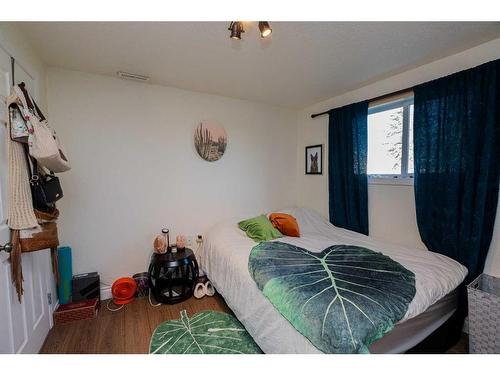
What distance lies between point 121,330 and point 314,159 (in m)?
2.82

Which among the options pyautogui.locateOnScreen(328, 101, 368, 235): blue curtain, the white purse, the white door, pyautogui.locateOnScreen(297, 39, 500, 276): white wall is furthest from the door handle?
pyautogui.locateOnScreen(297, 39, 500, 276): white wall

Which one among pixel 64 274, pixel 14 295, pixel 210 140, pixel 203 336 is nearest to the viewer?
pixel 14 295

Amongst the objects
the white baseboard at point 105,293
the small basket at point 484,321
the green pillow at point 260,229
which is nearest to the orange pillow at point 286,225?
the green pillow at point 260,229

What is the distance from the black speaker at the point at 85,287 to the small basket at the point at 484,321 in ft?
9.92

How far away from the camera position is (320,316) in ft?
3.81

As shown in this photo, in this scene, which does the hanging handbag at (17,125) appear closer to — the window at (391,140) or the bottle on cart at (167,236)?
the bottle on cart at (167,236)

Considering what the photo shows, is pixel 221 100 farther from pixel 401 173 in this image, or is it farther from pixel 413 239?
pixel 413 239

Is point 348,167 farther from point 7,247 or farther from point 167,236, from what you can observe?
point 7,247

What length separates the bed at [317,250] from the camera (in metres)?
1.33

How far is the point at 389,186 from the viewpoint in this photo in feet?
7.68

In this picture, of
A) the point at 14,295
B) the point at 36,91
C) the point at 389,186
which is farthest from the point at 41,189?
the point at 389,186
